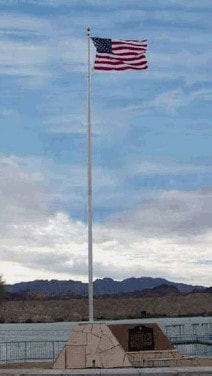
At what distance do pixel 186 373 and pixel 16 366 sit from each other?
37.6 feet

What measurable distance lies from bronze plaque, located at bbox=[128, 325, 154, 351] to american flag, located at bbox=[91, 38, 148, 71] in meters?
11.0

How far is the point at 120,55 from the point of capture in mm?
32625

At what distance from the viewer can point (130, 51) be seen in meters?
32.8

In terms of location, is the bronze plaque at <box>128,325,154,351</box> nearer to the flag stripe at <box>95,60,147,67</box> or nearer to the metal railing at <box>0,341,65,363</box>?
the metal railing at <box>0,341,65,363</box>

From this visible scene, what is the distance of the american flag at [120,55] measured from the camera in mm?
32469

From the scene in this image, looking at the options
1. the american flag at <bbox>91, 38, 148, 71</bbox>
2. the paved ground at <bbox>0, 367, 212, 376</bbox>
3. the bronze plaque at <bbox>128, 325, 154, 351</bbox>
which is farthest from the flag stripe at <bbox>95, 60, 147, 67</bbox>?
the paved ground at <bbox>0, 367, 212, 376</bbox>

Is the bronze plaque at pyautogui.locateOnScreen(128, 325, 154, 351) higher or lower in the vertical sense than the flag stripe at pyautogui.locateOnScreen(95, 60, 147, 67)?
lower

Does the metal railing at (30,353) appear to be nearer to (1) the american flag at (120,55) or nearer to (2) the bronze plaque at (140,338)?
(2) the bronze plaque at (140,338)

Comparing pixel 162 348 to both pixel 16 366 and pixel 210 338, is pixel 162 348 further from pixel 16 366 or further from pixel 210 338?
pixel 210 338

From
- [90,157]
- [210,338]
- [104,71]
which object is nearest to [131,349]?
[90,157]

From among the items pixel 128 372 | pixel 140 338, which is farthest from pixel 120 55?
pixel 128 372

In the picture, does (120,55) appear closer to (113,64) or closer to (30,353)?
(113,64)

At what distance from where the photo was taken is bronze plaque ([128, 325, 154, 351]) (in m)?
35.0

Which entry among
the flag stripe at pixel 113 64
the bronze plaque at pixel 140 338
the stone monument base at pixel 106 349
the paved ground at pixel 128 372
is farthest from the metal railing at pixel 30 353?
the flag stripe at pixel 113 64
